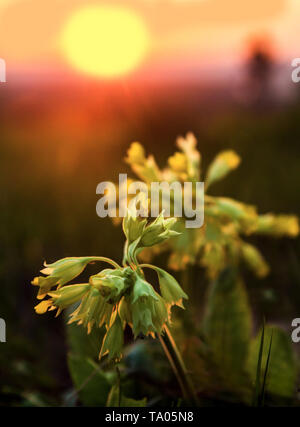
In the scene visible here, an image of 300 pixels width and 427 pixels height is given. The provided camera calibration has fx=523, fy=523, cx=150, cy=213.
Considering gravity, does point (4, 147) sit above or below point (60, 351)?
above

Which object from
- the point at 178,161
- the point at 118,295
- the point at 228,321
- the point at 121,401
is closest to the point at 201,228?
the point at 178,161

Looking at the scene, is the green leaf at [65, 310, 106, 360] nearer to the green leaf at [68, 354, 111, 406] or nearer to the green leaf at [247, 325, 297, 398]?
the green leaf at [68, 354, 111, 406]

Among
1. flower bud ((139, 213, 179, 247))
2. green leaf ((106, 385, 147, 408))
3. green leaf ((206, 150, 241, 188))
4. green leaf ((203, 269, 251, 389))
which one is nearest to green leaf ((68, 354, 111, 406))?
green leaf ((106, 385, 147, 408))

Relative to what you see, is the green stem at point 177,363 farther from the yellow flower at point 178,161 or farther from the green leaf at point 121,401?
the yellow flower at point 178,161

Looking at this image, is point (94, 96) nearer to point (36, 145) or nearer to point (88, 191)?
point (36, 145)

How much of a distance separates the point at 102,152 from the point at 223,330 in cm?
306

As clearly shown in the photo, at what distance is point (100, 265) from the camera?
2.95 meters

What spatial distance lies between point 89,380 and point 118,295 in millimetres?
711

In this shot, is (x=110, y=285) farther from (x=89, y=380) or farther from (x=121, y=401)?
(x=89, y=380)

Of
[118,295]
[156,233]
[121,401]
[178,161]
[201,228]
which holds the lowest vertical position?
[121,401]

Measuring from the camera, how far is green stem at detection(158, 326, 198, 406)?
4.54ft

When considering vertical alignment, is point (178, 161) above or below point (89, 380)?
above

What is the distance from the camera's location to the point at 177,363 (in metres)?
1.42
